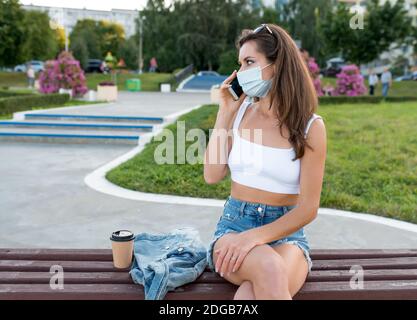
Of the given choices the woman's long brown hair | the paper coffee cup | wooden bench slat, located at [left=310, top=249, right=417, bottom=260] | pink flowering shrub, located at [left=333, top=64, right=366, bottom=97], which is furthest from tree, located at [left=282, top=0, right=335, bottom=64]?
the paper coffee cup

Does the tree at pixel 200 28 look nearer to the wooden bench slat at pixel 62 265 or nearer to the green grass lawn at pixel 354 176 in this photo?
the green grass lawn at pixel 354 176

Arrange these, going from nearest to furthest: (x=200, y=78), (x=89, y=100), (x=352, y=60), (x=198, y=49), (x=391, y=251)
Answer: (x=391, y=251)
(x=89, y=100)
(x=352, y=60)
(x=200, y=78)
(x=198, y=49)

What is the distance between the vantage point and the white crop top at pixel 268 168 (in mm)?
2584

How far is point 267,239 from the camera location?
8.09 feet

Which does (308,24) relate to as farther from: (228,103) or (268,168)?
(268,168)

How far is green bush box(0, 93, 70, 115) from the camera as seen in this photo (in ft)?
52.8

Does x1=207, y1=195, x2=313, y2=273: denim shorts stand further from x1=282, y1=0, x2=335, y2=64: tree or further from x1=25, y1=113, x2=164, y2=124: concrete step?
x1=282, y1=0, x2=335, y2=64: tree

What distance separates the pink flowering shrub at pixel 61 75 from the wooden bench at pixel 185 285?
20201 mm

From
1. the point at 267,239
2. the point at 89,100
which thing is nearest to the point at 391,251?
the point at 267,239

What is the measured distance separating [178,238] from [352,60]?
33.1 m

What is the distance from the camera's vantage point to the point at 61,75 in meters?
22.2

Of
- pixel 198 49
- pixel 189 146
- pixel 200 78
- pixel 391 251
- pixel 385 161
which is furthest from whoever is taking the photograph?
pixel 198 49
